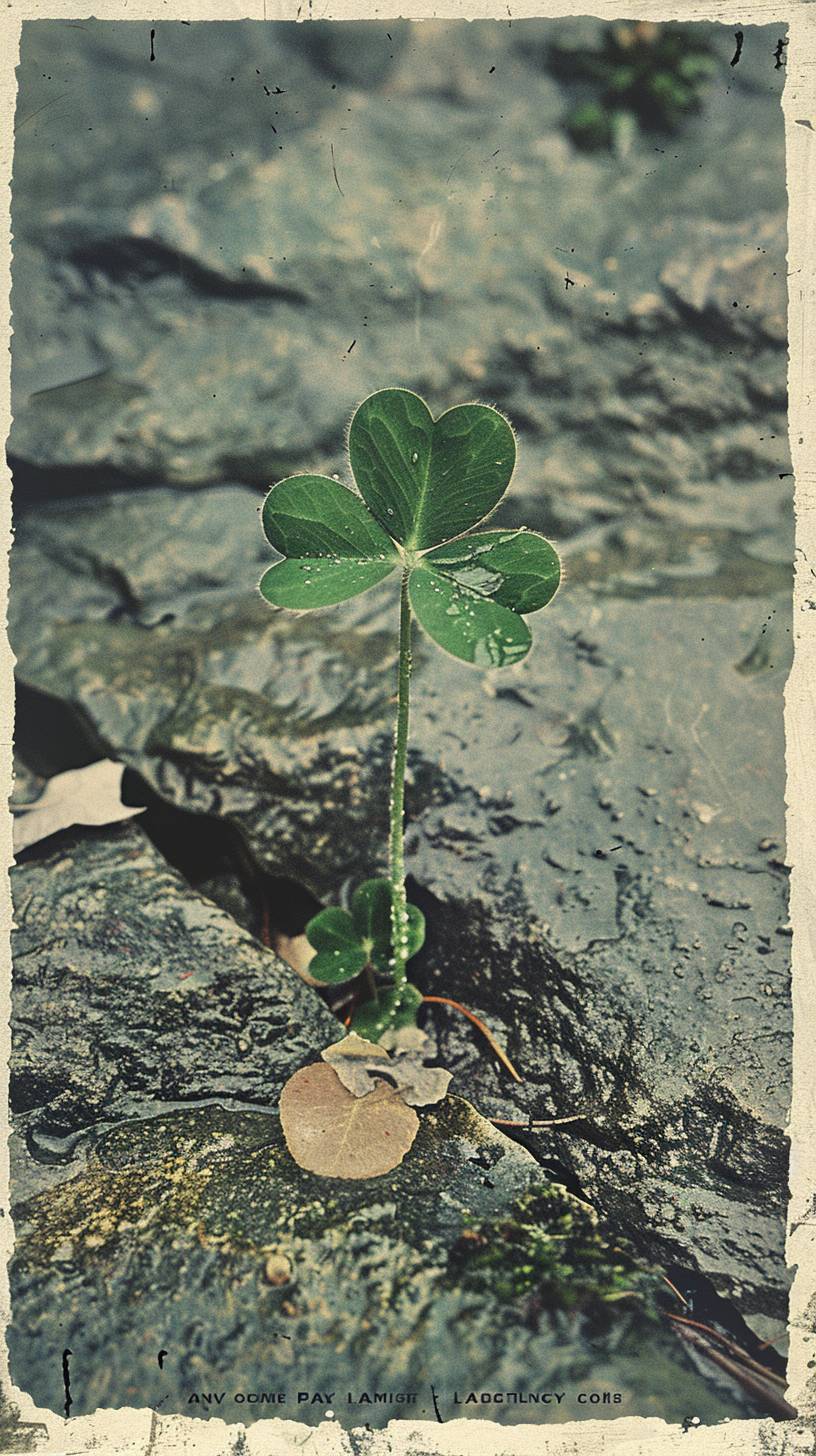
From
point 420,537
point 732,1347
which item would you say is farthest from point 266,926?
point 732,1347

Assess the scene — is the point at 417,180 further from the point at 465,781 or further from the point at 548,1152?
the point at 548,1152

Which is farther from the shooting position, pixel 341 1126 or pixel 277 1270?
pixel 341 1126

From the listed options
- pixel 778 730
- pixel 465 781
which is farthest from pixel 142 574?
pixel 778 730

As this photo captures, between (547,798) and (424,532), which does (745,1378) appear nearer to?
(547,798)

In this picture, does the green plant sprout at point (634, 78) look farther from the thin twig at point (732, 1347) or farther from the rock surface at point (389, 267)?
the thin twig at point (732, 1347)

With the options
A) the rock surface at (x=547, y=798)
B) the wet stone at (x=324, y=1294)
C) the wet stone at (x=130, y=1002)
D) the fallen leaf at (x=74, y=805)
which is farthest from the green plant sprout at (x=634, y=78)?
the wet stone at (x=324, y=1294)
